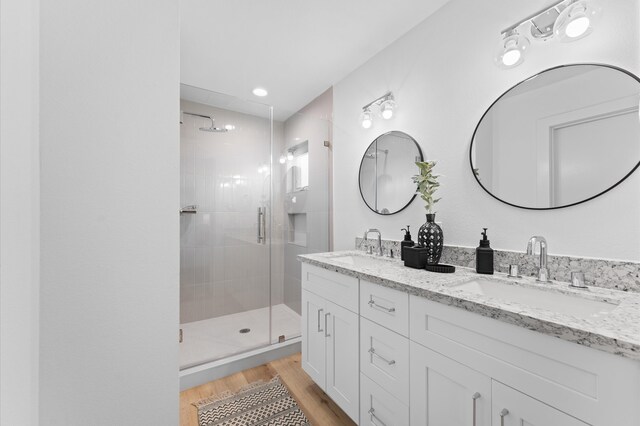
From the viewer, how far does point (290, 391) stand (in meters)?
1.74

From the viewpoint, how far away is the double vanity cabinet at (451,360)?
624 millimetres

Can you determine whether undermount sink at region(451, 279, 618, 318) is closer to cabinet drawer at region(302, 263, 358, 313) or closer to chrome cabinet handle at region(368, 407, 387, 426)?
cabinet drawer at region(302, 263, 358, 313)

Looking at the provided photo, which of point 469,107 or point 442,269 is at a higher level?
point 469,107

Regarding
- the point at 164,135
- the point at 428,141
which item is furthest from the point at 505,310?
the point at 428,141

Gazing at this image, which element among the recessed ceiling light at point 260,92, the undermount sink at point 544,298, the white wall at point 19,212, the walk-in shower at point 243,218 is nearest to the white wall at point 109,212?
the white wall at point 19,212

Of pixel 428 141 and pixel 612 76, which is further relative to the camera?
pixel 428 141

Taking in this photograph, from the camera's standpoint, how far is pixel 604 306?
889 mm

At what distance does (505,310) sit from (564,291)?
45 cm

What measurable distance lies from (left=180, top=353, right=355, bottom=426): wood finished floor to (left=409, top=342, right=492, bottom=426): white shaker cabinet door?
0.68 metres

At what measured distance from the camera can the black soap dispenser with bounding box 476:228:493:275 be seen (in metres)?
1.26

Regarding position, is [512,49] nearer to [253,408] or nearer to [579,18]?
[579,18]

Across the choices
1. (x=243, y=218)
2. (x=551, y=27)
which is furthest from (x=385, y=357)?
(x=243, y=218)

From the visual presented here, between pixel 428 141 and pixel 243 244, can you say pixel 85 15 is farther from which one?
pixel 243 244

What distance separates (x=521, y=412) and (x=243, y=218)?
2326 mm
